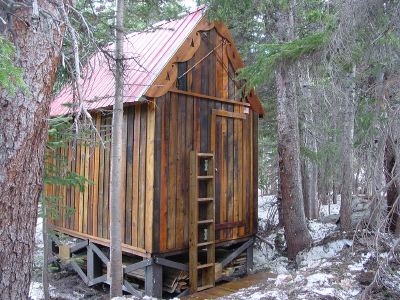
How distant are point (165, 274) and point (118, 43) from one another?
4436mm

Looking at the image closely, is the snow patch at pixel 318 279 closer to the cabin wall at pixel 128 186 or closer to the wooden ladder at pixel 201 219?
the wooden ladder at pixel 201 219

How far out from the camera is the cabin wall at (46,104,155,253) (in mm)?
7230

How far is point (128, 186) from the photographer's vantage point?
25.1 ft

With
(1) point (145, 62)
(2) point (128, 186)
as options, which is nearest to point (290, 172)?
(2) point (128, 186)

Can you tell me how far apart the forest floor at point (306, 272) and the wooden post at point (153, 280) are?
1529mm

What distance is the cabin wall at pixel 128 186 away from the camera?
723cm

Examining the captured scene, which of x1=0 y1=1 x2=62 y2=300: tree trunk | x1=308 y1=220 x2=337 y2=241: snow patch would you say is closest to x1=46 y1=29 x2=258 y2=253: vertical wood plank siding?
x1=308 y1=220 x2=337 y2=241: snow patch

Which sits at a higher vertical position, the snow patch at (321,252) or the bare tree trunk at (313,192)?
the bare tree trunk at (313,192)

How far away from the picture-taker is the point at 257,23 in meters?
11.1

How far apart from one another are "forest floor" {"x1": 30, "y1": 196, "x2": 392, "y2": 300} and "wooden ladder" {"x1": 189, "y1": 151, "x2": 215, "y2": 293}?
1591mm

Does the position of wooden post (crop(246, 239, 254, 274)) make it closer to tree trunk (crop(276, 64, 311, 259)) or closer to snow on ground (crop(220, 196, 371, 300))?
tree trunk (crop(276, 64, 311, 259))

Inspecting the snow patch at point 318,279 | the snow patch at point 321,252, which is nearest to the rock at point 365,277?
the snow patch at point 318,279

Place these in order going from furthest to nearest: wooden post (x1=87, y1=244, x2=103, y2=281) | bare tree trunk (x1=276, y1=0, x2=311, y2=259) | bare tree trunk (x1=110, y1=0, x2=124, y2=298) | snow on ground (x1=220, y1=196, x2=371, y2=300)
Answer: bare tree trunk (x1=276, y1=0, x2=311, y2=259), wooden post (x1=87, y1=244, x2=103, y2=281), bare tree trunk (x1=110, y1=0, x2=124, y2=298), snow on ground (x1=220, y1=196, x2=371, y2=300)

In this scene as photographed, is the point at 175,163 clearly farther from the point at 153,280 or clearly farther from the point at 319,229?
the point at 319,229
